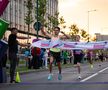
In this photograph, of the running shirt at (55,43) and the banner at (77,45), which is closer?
the running shirt at (55,43)

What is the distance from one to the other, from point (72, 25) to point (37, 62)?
231 ft

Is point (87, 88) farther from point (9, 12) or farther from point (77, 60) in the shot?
point (9, 12)

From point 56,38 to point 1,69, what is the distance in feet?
8.30

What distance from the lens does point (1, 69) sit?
18375mm

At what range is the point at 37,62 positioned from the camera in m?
36.9

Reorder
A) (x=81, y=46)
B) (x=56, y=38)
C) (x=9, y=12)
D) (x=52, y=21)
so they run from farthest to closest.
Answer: (x=9, y=12)
(x=52, y=21)
(x=81, y=46)
(x=56, y=38)

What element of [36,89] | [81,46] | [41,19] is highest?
[41,19]

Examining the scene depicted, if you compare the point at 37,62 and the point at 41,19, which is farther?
the point at 41,19

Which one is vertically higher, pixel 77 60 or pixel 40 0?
pixel 40 0

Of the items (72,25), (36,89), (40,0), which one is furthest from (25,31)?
(36,89)

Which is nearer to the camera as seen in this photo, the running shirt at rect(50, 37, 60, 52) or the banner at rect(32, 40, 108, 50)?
the running shirt at rect(50, 37, 60, 52)

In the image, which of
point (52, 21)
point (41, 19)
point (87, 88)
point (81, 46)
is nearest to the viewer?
point (87, 88)

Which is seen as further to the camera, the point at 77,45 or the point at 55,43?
the point at 77,45

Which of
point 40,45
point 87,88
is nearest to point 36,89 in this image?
point 87,88
